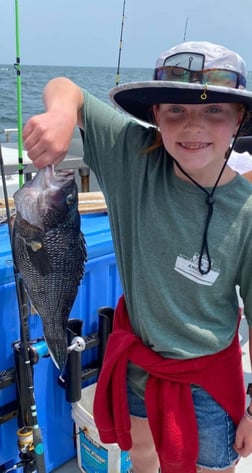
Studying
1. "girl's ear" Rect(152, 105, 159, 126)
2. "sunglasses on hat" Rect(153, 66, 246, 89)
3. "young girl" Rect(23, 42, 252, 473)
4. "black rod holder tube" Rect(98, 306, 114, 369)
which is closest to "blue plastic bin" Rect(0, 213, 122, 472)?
"black rod holder tube" Rect(98, 306, 114, 369)

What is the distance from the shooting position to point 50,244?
1349 mm

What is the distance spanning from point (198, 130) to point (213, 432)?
3.33 feet

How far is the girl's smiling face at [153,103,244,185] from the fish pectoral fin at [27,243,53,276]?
52cm

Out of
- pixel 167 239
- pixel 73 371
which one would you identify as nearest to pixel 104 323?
pixel 73 371

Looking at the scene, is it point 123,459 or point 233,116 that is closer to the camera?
point 233,116

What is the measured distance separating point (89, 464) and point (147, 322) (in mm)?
1146

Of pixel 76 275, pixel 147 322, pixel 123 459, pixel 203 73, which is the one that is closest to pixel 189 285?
pixel 147 322

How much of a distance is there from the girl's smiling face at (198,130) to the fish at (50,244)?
1.16 ft

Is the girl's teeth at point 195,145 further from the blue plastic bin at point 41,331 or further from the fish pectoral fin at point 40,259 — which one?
the blue plastic bin at point 41,331

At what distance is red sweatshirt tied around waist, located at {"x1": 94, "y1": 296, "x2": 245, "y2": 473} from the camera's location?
1.62 meters

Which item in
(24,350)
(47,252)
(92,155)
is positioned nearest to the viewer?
(47,252)

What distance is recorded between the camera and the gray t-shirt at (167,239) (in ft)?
5.05

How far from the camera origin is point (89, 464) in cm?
238

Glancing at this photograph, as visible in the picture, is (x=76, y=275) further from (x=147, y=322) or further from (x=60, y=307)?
(x=147, y=322)
